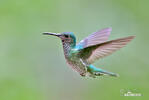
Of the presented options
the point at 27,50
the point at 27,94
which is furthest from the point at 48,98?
the point at 27,50

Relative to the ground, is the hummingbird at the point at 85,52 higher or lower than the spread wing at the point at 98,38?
lower

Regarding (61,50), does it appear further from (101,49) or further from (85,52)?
(101,49)

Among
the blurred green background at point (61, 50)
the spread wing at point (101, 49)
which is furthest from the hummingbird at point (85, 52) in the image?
the blurred green background at point (61, 50)

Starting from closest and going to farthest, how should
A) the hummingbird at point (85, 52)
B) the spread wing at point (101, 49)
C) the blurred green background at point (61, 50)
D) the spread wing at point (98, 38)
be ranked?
1. the spread wing at point (101, 49)
2. the hummingbird at point (85, 52)
3. the spread wing at point (98, 38)
4. the blurred green background at point (61, 50)

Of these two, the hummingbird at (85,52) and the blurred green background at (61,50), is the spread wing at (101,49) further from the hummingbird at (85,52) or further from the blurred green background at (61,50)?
the blurred green background at (61,50)

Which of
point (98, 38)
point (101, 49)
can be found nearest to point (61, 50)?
point (98, 38)

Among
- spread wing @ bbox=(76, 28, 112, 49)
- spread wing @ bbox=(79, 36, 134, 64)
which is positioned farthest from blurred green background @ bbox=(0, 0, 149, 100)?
spread wing @ bbox=(79, 36, 134, 64)

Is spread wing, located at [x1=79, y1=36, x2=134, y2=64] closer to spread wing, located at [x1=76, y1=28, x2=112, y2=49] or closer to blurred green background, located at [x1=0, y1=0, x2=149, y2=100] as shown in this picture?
spread wing, located at [x1=76, y1=28, x2=112, y2=49]

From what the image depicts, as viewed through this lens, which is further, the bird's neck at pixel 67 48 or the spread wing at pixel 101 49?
the bird's neck at pixel 67 48
